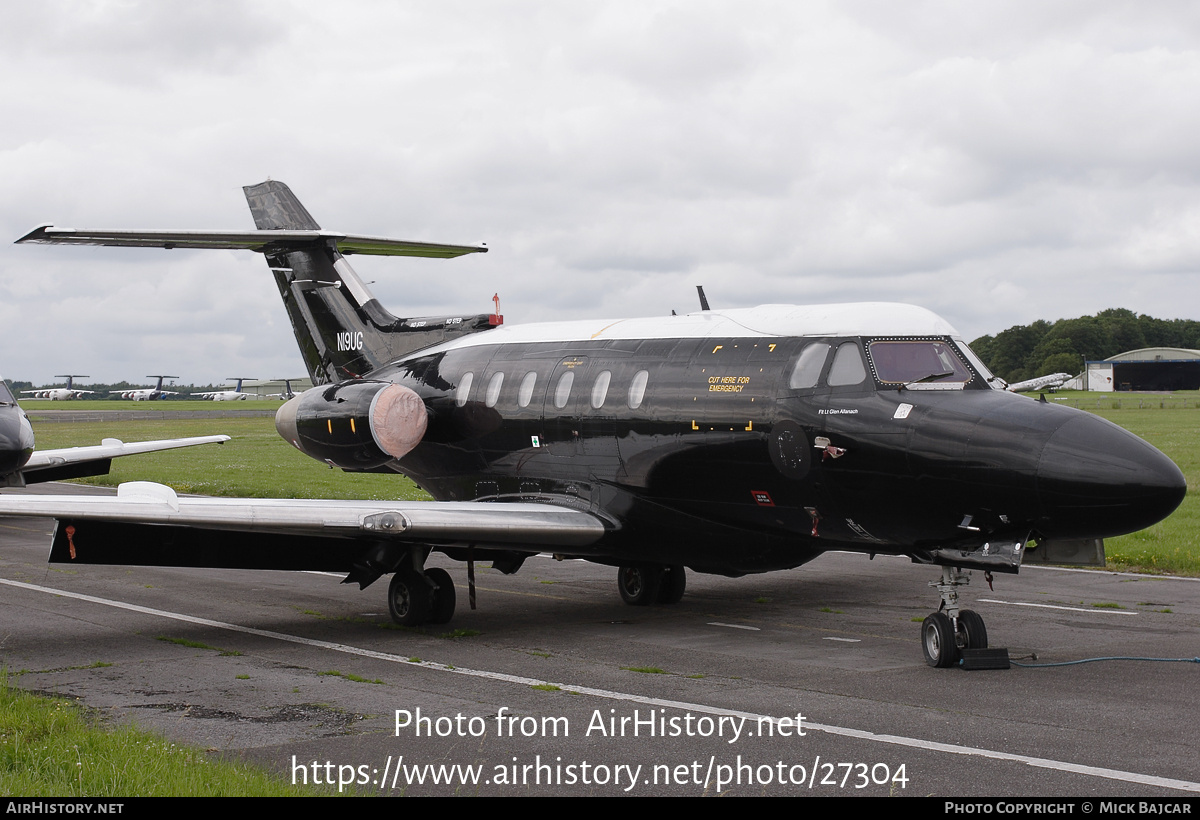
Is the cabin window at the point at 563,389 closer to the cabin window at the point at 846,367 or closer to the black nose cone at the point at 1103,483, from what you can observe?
the cabin window at the point at 846,367

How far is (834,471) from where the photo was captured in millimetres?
10453

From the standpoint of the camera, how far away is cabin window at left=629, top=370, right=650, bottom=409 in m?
12.6

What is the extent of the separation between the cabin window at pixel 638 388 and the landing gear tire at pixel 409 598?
10.1 feet

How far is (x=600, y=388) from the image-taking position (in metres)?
13.1

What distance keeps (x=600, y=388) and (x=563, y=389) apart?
0.63m

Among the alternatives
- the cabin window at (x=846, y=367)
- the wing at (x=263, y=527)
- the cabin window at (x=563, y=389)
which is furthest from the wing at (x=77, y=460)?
the cabin window at (x=846, y=367)

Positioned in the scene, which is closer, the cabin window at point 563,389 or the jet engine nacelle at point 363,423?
the cabin window at point 563,389

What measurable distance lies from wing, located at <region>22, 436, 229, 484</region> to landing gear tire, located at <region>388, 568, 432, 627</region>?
11.0m

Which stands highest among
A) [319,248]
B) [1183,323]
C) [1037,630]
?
[1183,323]

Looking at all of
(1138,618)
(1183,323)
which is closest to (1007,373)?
(1183,323)

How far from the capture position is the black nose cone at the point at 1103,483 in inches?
346

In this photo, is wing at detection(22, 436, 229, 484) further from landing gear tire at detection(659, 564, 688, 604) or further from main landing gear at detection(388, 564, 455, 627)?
landing gear tire at detection(659, 564, 688, 604)

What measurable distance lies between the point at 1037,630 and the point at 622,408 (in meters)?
4.97

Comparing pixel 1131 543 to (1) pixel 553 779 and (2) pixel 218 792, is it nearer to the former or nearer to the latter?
(1) pixel 553 779
